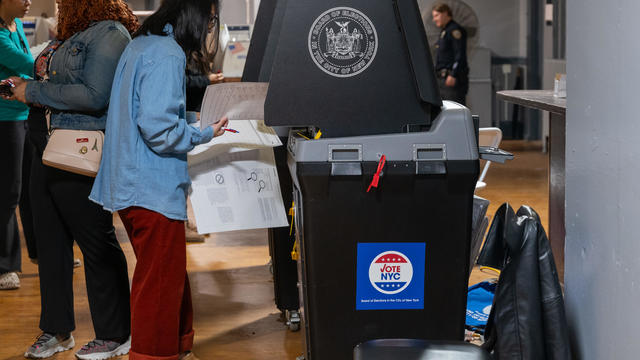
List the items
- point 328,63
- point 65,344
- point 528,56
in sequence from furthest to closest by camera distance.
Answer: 1. point 528,56
2. point 65,344
3. point 328,63

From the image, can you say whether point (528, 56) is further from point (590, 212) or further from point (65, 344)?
point (590, 212)

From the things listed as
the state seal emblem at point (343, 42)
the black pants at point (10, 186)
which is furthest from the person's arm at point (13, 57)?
the state seal emblem at point (343, 42)

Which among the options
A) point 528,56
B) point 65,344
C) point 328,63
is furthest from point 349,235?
point 528,56

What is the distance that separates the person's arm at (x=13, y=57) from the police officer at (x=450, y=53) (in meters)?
5.73

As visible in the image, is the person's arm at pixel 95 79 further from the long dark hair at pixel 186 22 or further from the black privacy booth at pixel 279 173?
the black privacy booth at pixel 279 173

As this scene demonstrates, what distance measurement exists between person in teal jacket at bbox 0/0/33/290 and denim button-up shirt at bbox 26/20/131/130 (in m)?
0.98

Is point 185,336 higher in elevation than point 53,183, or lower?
lower

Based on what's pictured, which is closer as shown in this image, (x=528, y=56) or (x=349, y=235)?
(x=349, y=235)

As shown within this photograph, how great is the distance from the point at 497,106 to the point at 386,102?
798cm

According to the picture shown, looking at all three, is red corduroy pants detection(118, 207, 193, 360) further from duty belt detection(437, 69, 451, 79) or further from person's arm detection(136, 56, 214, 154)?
duty belt detection(437, 69, 451, 79)

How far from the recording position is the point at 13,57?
12.2ft

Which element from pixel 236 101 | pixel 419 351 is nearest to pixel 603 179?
pixel 419 351

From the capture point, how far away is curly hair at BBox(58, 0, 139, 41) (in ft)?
9.11

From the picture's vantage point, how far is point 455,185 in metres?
2.26
